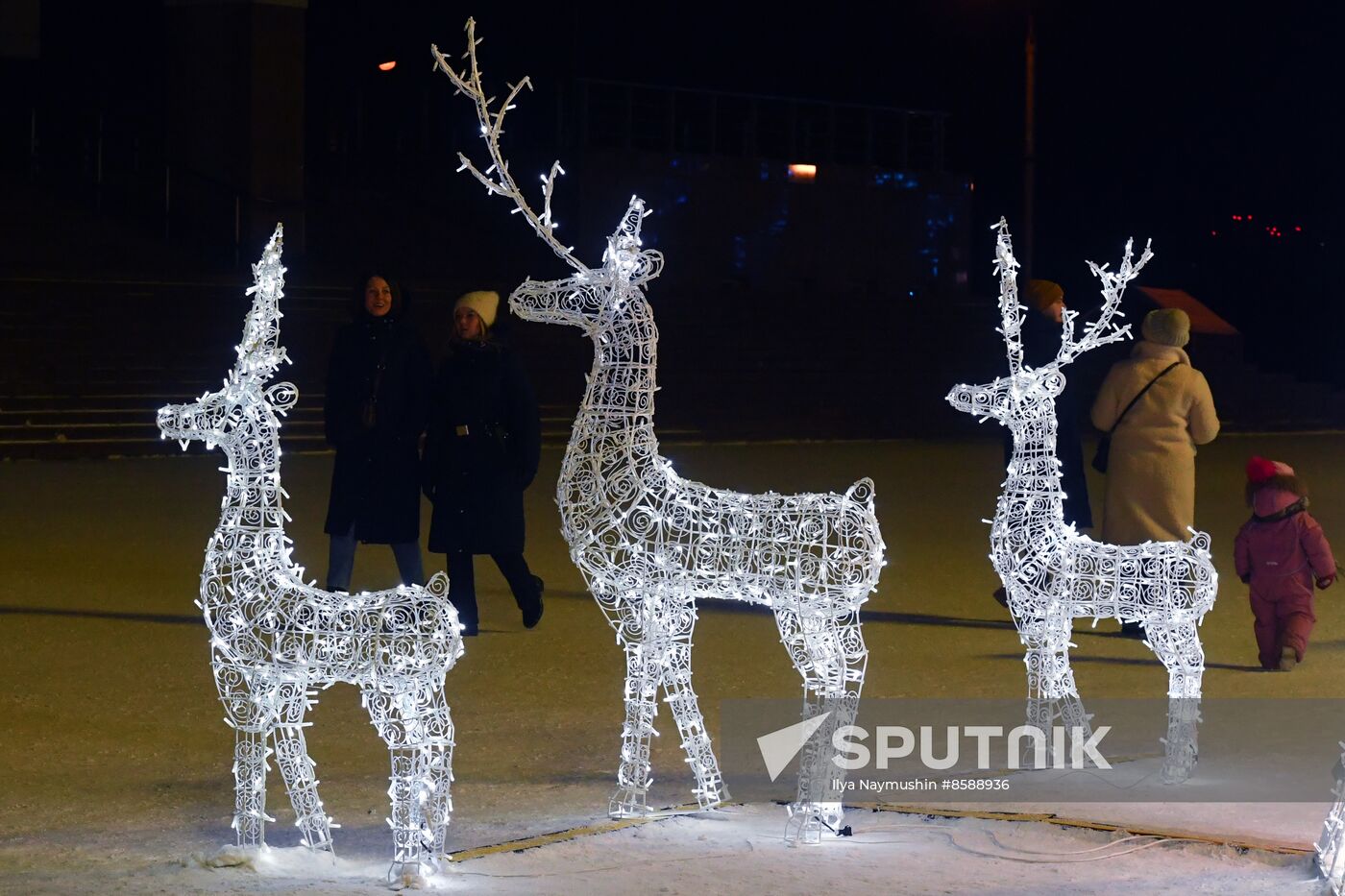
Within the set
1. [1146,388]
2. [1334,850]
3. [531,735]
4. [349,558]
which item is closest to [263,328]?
[531,735]

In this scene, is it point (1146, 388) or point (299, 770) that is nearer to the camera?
point (299, 770)

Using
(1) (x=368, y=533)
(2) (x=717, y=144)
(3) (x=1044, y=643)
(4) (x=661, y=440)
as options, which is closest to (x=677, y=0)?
(2) (x=717, y=144)

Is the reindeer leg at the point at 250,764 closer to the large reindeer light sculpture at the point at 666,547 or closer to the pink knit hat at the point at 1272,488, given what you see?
the large reindeer light sculpture at the point at 666,547

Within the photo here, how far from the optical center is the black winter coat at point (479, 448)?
28.3 feet

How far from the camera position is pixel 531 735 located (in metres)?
7.07

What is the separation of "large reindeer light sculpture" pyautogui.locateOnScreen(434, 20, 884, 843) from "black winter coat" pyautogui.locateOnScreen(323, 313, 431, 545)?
8.31 feet

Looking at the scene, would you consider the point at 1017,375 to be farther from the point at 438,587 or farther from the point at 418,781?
the point at 418,781

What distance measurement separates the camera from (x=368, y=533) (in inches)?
350

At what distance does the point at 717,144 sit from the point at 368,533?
24425 millimetres

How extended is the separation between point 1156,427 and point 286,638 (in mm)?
5201

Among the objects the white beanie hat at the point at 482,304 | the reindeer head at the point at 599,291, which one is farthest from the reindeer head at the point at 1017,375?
the white beanie hat at the point at 482,304

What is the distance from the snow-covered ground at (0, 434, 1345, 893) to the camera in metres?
5.03

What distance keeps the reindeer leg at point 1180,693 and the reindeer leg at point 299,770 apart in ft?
9.40

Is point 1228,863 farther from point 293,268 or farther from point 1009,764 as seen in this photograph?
point 293,268
